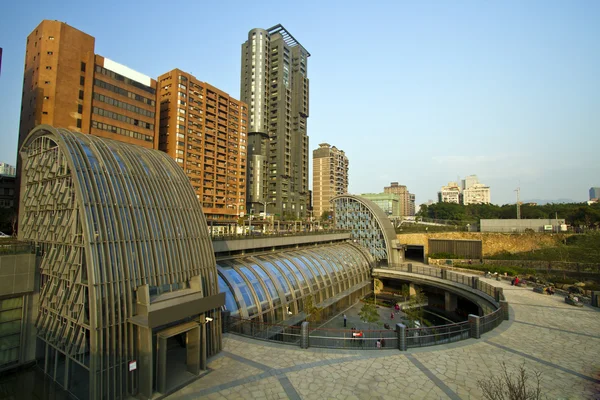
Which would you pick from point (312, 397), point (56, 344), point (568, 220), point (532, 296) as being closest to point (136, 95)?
point (56, 344)

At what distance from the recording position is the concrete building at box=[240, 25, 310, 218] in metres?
125

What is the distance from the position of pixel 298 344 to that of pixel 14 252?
16.6 meters

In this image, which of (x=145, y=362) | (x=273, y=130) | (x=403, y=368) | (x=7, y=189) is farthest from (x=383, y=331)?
(x=273, y=130)

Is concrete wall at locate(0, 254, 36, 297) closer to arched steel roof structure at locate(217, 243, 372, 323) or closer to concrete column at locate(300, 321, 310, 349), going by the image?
arched steel roof structure at locate(217, 243, 372, 323)

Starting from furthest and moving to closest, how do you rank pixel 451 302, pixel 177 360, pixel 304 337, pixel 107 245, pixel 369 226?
pixel 369 226 → pixel 451 302 → pixel 304 337 → pixel 177 360 → pixel 107 245

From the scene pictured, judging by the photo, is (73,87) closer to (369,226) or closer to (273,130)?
(369,226)

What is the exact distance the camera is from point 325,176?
176 meters

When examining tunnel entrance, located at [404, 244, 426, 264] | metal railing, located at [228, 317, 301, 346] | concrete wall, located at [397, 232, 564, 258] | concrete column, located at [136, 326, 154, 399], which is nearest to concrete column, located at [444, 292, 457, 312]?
concrete wall, located at [397, 232, 564, 258]

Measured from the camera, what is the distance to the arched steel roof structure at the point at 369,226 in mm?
56875

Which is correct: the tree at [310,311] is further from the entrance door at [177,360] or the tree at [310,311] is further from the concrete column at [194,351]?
the concrete column at [194,351]

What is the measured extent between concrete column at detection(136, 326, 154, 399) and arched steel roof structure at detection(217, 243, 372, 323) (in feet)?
32.2

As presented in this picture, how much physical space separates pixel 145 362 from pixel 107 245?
5417mm

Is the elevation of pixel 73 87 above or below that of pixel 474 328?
above

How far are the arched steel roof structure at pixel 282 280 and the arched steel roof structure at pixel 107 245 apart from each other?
7.24 m
